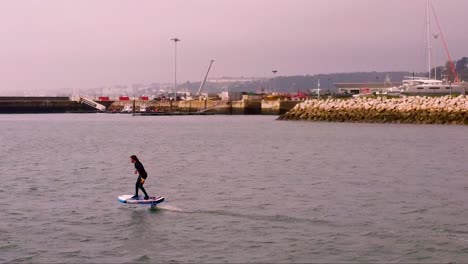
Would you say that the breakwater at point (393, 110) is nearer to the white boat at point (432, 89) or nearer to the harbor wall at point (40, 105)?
the white boat at point (432, 89)

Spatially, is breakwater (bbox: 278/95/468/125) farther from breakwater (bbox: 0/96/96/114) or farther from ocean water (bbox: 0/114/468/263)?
breakwater (bbox: 0/96/96/114)

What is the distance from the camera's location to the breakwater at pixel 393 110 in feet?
252

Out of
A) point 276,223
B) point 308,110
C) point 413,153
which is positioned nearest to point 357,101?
point 308,110

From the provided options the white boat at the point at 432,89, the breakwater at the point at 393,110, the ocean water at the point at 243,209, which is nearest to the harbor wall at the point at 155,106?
the white boat at the point at 432,89

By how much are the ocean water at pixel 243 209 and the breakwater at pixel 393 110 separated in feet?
109

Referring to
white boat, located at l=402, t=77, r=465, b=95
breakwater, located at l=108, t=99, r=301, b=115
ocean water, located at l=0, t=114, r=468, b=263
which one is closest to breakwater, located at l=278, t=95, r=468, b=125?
white boat, located at l=402, t=77, r=465, b=95

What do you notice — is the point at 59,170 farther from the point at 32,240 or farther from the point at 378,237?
the point at 378,237

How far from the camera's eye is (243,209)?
75.9ft

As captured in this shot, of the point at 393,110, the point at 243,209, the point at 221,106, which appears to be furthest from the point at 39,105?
the point at 243,209

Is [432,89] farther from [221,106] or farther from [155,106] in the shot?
[155,106]

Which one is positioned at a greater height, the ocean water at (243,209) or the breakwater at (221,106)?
the breakwater at (221,106)

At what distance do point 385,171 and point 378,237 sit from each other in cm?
1601

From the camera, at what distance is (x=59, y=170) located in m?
37.0

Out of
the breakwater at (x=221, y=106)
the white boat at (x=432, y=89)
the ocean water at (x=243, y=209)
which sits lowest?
the ocean water at (x=243, y=209)
